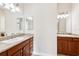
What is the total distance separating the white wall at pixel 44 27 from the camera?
13.1 ft

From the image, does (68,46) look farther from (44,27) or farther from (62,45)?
(44,27)

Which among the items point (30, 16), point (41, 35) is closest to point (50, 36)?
point (41, 35)

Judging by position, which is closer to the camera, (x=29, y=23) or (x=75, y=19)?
(x=29, y=23)

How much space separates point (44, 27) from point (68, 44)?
0.93 metres

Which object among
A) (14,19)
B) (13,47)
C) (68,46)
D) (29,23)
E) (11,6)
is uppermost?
(11,6)

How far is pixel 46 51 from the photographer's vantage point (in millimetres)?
4055

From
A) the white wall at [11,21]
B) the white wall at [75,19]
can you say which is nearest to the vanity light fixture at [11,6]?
the white wall at [11,21]

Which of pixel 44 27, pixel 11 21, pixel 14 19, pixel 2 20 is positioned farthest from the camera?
pixel 44 27

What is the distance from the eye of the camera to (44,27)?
13.3 feet

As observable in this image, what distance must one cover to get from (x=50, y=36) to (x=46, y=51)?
1.56 feet

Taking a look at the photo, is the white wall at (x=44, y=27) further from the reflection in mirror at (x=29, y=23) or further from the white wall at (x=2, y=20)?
the white wall at (x=2, y=20)

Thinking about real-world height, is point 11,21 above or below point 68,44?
above

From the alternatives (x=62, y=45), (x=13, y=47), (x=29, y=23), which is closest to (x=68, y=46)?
(x=62, y=45)

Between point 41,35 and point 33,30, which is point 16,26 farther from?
point 41,35
